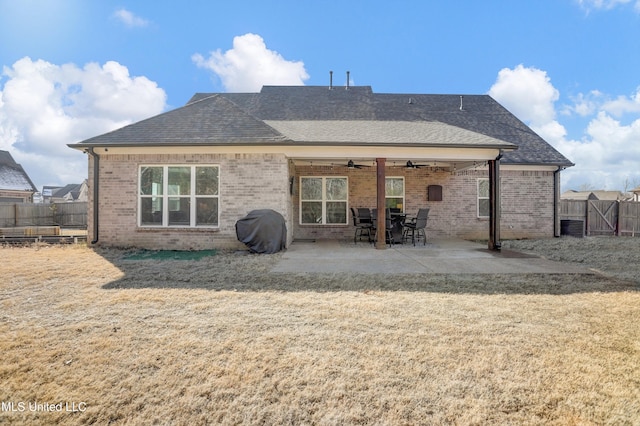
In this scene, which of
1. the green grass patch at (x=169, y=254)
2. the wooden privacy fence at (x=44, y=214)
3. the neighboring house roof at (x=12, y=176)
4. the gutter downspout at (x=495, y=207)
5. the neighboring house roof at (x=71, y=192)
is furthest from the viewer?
the neighboring house roof at (x=71, y=192)

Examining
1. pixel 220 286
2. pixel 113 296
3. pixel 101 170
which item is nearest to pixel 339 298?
pixel 220 286

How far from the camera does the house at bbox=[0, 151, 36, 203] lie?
27.0 meters

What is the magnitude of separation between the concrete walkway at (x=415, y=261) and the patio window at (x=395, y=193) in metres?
3.26

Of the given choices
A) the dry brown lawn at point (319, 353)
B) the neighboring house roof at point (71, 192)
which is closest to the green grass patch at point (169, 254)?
the dry brown lawn at point (319, 353)

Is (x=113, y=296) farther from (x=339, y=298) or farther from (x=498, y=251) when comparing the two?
(x=498, y=251)

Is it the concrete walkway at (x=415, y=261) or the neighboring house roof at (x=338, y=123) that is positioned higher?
the neighboring house roof at (x=338, y=123)

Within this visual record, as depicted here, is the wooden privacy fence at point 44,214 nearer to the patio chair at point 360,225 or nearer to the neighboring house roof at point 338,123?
the neighboring house roof at point 338,123

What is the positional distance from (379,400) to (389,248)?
7.62 meters

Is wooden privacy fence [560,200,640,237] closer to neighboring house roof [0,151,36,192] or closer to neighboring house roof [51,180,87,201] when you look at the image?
neighboring house roof [0,151,36,192]

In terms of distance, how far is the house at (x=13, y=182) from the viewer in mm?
26984

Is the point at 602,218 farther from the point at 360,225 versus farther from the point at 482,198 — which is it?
the point at 360,225

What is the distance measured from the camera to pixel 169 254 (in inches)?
338

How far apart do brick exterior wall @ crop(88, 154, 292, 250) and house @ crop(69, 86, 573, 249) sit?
0.09ft

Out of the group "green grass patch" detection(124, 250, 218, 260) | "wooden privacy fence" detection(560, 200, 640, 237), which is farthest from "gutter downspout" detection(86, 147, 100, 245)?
"wooden privacy fence" detection(560, 200, 640, 237)
